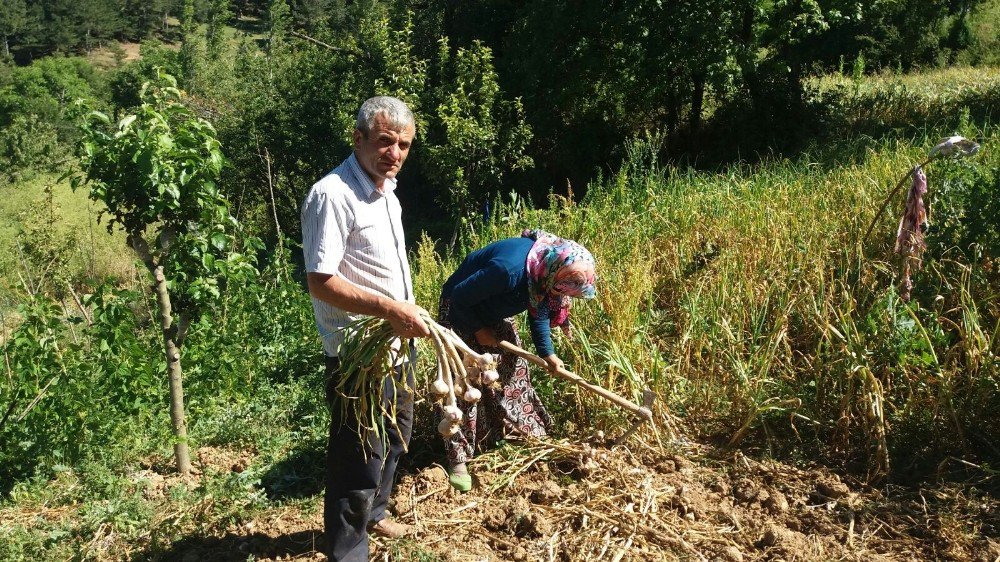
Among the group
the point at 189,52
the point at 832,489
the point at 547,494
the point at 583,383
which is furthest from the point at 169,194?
the point at 189,52

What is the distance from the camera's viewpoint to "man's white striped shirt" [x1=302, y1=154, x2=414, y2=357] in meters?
2.38

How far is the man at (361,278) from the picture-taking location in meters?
2.39

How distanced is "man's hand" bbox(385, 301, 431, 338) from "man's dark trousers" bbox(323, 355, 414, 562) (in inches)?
9.5

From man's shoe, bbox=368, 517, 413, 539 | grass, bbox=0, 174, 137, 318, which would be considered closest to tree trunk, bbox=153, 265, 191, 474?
man's shoe, bbox=368, 517, 413, 539

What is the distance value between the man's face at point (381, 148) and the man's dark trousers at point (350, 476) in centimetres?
68

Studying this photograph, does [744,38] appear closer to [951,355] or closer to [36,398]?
[951,355]

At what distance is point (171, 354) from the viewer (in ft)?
11.7

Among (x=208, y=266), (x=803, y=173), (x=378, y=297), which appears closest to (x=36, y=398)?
(x=208, y=266)

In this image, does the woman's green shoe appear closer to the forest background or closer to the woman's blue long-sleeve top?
the forest background

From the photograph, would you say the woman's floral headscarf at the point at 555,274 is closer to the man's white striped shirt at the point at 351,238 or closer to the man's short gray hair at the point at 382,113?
the man's white striped shirt at the point at 351,238

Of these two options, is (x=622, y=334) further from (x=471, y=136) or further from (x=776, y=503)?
(x=471, y=136)

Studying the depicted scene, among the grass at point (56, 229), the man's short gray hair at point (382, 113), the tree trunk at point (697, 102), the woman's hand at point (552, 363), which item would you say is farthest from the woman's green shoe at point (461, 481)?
the tree trunk at point (697, 102)

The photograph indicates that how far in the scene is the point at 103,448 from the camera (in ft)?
12.5

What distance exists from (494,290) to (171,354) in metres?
1.64
